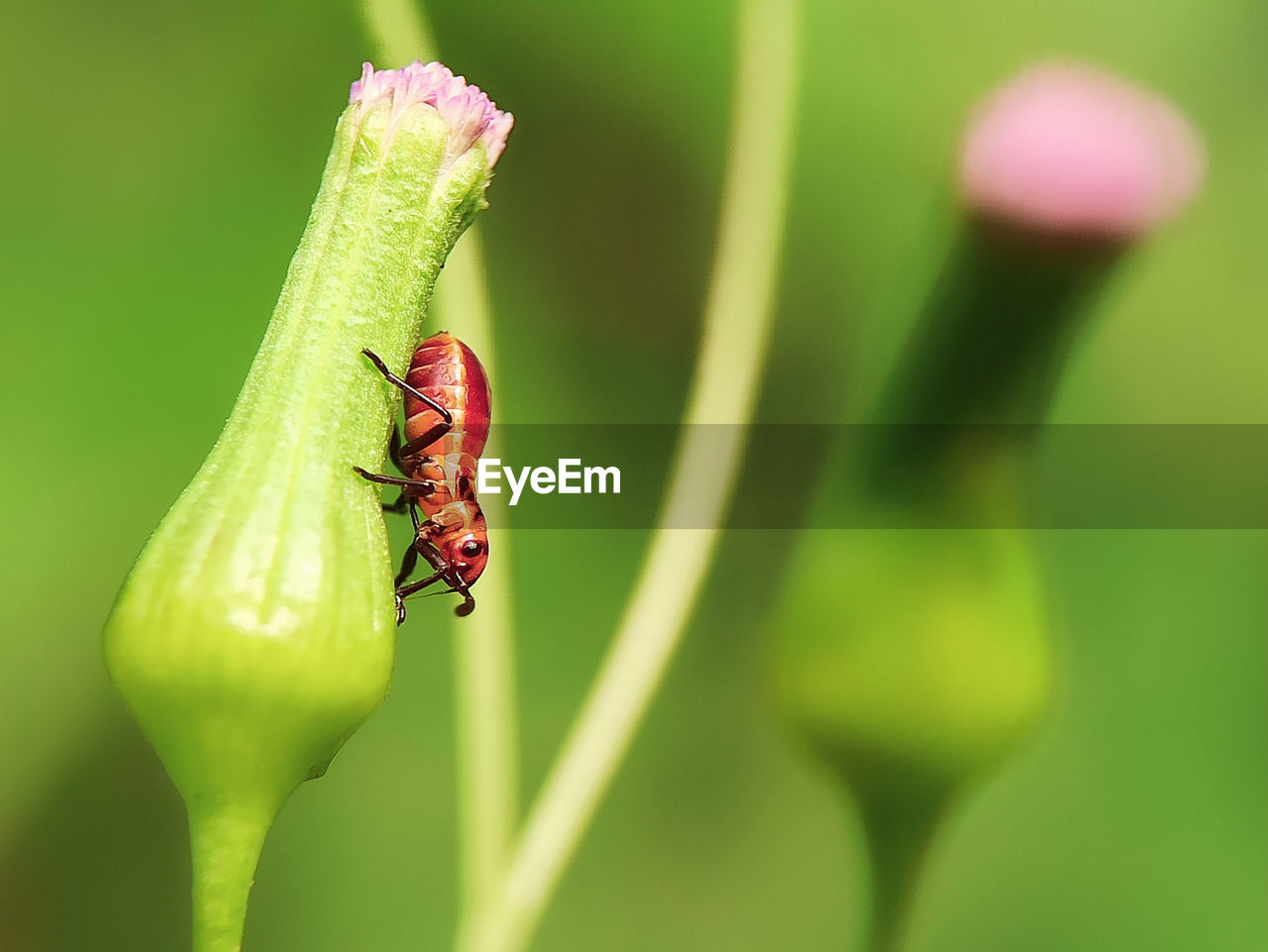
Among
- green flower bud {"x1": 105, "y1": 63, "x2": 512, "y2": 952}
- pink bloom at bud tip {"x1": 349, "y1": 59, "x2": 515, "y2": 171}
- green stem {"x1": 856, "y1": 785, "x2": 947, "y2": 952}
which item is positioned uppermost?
pink bloom at bud tip {"x1": 349, "y1": 59, "x2": 515, "y2": 171}

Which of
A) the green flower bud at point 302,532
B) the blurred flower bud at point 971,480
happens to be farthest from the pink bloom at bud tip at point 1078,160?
the green flower bud at point 302,532

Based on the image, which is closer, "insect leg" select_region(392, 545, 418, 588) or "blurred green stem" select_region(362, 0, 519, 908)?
"insect leg" select_region(392, 545, 418, 588)

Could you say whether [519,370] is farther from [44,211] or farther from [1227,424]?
[1227,424]

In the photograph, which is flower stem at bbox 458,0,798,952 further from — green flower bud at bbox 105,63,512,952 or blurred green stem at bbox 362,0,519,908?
green flower bud at bbox 105,63,512,952

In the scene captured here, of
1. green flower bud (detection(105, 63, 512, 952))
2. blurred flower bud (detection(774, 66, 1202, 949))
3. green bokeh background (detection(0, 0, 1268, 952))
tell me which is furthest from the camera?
green bokeh background (detection(0, 0, 1268, 952))

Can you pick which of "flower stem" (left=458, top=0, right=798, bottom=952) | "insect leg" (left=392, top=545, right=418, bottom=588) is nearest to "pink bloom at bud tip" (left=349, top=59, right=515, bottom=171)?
"insect leg" (left=392, top=545, right=418, bottom=588)

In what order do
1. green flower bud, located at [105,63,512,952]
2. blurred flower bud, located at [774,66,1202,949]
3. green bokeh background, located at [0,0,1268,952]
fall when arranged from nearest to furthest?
1. green flower bud, located at [105,63,512,952]
2. blurred flower bud, located at [774,66,1202,949]
3. green bokeh background, located at [0,0,1268,952]

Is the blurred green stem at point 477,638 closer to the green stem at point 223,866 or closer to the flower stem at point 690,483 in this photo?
the flower stem at point 690,483
